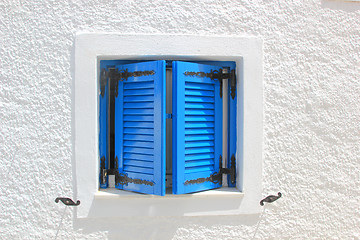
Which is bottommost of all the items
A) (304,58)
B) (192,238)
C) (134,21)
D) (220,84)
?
(192,238)

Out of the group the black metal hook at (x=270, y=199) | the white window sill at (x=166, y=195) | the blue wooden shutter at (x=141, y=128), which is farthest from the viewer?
the black metal hook at (x=270, y=199)

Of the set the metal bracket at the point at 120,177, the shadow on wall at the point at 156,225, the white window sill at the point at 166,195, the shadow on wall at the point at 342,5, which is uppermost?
the shadow on wall at the point at 342,5

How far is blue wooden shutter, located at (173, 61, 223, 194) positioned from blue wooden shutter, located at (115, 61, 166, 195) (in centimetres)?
15

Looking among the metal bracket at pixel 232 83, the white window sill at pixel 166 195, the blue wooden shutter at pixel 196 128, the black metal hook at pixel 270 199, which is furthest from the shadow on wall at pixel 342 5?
the white window sill at pixel 166 195

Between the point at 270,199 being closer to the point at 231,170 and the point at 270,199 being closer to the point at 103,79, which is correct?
the point at 231,170

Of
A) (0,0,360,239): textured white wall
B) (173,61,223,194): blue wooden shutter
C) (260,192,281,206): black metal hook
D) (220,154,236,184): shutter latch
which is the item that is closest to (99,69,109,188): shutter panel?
(0,0,360,239): textured white wall

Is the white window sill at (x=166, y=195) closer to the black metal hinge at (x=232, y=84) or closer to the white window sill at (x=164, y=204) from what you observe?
the white window sill at (x=164, y=204)

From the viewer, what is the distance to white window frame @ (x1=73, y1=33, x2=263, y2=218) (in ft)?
11.6

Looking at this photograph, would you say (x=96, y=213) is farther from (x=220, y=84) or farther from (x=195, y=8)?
(x=195, y=8)

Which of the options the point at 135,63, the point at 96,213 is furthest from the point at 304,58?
the point at 96,213

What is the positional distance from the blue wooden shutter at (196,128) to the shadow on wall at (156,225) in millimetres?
334

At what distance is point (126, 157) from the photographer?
3.70m

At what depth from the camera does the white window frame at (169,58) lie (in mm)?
3537

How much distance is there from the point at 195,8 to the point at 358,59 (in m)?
1.80
